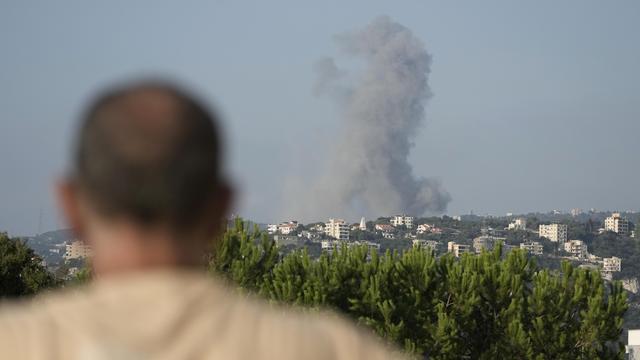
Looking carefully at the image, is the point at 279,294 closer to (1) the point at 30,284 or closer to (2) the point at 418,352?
(2) the point at 418,352

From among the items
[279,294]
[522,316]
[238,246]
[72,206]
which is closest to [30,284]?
[238,246]

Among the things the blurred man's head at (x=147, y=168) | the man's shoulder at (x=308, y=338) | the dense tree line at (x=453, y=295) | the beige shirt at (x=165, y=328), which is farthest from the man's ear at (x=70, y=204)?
the dense tree line at (x=453, y=295)

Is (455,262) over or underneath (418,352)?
A: over

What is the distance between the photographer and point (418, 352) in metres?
41.3

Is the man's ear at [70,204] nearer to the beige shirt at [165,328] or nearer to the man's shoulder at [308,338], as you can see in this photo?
the beige shirt at [165,328]

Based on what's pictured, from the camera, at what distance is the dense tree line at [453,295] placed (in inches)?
1671

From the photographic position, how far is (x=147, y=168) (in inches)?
73.8

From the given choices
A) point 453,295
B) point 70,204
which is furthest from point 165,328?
point 453,295

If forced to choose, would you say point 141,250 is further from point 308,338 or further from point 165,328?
point 308,338

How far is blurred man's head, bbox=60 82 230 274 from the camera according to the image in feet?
6.15

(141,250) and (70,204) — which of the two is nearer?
(141,250)

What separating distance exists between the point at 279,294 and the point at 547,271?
962 cm

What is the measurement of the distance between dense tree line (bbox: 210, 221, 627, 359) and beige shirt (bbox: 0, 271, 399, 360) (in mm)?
39690

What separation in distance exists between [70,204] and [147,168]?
20cm
